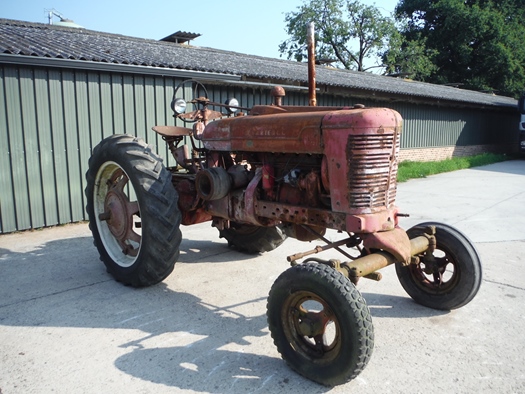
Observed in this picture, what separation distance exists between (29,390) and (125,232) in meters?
1.95

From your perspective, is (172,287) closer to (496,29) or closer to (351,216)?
(351,216)

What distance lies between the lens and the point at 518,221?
23.9 feet

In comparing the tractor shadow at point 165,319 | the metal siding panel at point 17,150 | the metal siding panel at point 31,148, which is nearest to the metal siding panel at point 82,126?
the metal siding panel at point 31,148

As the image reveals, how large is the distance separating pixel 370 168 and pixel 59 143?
5236 mm

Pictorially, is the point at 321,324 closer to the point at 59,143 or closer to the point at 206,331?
the point at 206,331

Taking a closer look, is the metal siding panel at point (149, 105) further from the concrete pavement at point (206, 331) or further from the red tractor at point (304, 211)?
the red tractor at point (304, 211)

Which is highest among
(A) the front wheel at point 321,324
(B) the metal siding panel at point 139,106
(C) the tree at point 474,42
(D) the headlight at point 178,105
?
(C) the tree at point 474,42

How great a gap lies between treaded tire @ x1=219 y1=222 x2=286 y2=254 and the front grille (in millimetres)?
1850

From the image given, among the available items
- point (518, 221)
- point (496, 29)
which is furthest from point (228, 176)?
point (496, 29)

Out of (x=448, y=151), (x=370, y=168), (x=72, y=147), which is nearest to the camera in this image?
(x=370, y=168)

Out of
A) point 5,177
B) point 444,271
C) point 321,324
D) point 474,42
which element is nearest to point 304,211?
point 321,324

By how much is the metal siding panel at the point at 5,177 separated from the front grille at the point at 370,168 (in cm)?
514

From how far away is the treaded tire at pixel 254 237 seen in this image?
5.03 meters

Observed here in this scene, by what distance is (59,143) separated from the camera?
6797mm
